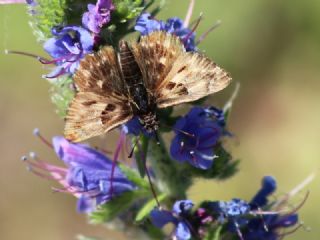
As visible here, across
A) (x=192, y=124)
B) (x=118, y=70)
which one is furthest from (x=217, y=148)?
(x=118, y=70)

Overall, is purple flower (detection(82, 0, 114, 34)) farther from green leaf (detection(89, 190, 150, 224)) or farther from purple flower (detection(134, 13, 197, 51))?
green leaf (detection(89, 190, 150, 224))

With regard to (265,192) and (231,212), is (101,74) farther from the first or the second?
(265,192)

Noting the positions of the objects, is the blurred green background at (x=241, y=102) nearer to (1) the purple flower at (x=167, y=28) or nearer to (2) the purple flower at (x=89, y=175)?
(2) the purple flower at (x=89, y=175)

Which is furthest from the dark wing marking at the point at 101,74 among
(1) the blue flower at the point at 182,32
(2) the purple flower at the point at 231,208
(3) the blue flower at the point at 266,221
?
(3) the blue flower at the point at 266,221

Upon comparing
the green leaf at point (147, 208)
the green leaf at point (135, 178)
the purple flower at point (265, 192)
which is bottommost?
the green leaf at point (147, 208)

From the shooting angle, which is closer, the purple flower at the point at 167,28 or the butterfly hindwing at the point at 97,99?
the butterfly hindwing at the point at 97,99

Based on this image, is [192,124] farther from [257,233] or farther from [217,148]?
[257,233]

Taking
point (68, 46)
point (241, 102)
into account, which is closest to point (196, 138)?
point (68, 46)
